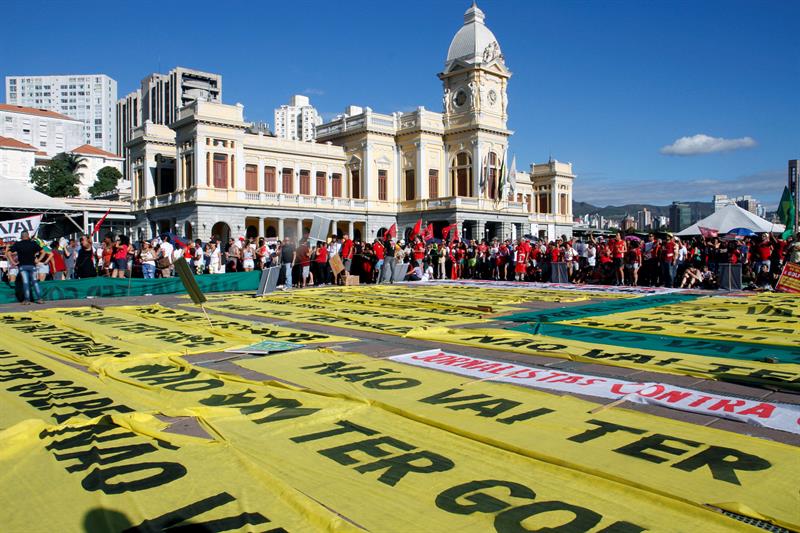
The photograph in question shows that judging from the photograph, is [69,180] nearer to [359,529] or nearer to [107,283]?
[107,283]

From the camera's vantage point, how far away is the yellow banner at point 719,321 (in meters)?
8.02

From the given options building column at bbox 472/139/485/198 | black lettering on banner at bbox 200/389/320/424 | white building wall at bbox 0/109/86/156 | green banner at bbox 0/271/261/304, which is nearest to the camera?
black lettering on banner at bbox 200/389/320/424

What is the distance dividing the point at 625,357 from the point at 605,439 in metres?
2.90

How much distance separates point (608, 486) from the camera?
303 centimetres

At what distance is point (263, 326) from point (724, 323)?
689cm

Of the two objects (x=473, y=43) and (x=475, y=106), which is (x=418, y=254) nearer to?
(x=475, y=106)

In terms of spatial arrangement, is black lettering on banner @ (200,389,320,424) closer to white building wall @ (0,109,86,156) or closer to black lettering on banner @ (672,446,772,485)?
black lettering on banner @ (672,446,772,485)

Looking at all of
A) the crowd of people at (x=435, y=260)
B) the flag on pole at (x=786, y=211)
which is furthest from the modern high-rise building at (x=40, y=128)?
the flag on pole at (x=786, y=211)

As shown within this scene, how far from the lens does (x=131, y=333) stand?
8.60m

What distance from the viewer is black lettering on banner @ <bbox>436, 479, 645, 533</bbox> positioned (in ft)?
8.66

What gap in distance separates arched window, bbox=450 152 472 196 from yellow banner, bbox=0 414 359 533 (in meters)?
46.3

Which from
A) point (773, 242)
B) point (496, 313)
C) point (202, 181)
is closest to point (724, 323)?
point (496, 313)

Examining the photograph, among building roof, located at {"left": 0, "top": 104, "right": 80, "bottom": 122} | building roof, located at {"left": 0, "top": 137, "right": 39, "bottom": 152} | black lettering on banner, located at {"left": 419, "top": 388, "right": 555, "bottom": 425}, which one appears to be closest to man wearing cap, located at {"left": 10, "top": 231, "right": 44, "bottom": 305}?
black lettering on banner, located at {"left": 419, "top": 388, "right": 555, "bottom": 425}

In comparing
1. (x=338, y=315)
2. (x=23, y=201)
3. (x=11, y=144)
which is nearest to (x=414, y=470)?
(x=338, y=315)
